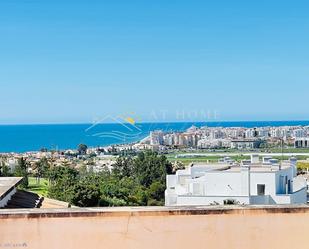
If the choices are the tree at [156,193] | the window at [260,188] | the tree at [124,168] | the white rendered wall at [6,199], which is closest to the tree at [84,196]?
the window at [260,188]

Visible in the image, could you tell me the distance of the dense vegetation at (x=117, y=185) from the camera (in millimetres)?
21312

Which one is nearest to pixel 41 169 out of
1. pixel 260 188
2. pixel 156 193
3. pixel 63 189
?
pixel 156 193

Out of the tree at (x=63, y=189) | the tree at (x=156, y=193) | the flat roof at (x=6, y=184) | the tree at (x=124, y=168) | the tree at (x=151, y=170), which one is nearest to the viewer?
the flat roof at (x=6, y=184)

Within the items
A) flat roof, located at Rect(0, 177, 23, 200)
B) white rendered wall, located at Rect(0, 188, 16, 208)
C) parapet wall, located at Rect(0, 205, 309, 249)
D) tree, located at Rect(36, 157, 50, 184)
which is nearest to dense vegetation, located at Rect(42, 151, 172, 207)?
tree, located at Rect(36, 157, 50, 184)

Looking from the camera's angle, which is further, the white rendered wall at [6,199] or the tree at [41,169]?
the tree at [41,169]

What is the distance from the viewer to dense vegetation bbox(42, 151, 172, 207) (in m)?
21.3

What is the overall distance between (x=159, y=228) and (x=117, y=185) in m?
25.7

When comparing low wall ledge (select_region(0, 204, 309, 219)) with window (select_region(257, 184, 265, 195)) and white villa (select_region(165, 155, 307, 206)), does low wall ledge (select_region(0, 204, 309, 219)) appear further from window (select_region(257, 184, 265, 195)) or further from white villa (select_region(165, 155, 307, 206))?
window (select_region(257, 184, 265, 195))

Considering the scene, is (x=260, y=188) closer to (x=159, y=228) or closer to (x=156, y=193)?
(x=156, y=193)

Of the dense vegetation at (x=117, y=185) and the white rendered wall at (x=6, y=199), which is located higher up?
the white rendered wall at (x=6, y=199)

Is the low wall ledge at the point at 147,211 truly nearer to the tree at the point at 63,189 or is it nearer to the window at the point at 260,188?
the tree at the point at 63,189

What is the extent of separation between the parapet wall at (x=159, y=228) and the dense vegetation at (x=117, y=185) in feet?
53.4

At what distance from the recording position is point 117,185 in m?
29.6

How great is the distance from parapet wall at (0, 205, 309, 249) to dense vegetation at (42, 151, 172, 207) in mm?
16290
